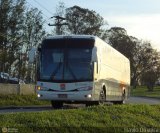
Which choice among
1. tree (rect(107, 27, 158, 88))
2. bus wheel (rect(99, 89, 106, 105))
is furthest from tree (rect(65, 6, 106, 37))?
bus wheel (rect(99, 89, 106, 105))

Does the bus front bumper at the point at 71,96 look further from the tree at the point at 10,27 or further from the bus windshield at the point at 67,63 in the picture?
the tree at the point at 10,27

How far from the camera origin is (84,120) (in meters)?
16.8

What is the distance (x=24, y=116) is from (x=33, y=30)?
4042 cm

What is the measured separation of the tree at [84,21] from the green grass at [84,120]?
212 feet

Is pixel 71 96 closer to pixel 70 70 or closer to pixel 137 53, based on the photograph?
pixel 70 70

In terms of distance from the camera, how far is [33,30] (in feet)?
182

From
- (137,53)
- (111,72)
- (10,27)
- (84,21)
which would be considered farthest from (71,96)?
(137,53)

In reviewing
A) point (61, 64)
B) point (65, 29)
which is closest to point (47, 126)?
point (61, 64)

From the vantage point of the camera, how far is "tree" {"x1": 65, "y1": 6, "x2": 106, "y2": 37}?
86.8 meters

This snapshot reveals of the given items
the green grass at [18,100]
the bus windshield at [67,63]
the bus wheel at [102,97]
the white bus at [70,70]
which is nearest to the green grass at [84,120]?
the white bus at [70,70]

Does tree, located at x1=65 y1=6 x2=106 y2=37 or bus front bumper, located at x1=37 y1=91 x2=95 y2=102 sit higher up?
tree, located at x1=65 y1=6 x2=106 y2=37

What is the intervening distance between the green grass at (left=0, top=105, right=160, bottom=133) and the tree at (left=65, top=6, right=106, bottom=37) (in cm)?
6473

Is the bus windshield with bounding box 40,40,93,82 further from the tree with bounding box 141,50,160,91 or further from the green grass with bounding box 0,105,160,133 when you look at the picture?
the tree with bounding box 141,50,160,91

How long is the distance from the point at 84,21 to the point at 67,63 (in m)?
66.4
